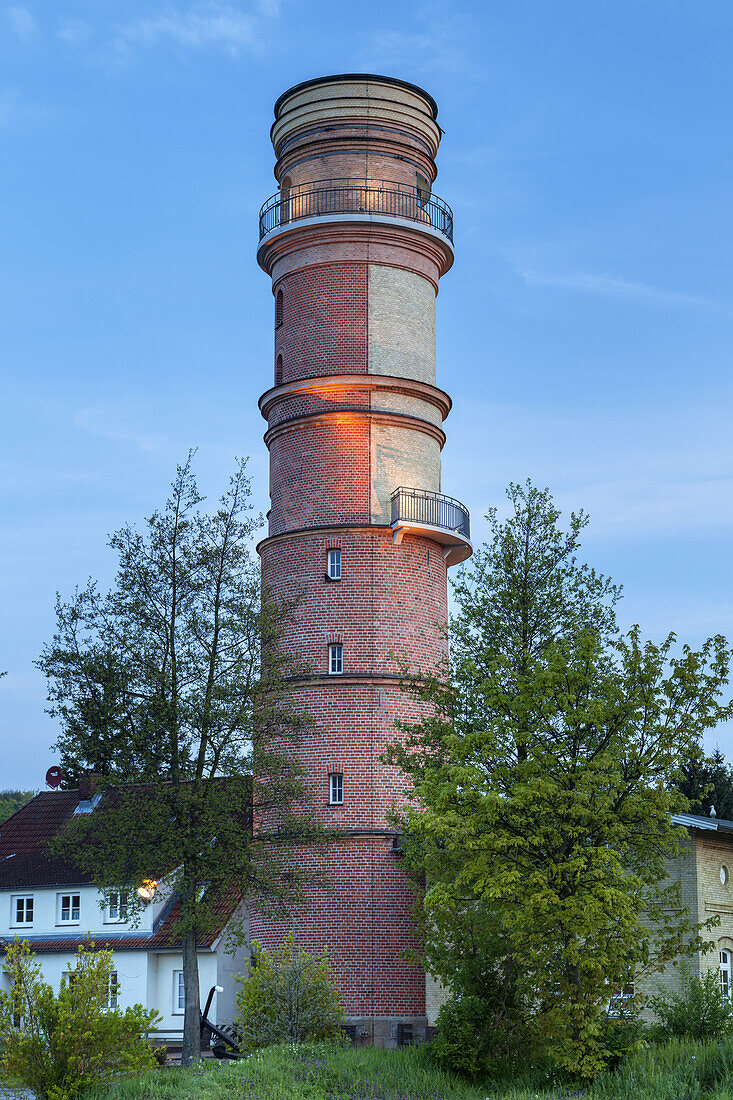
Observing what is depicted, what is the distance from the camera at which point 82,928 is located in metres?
44.9

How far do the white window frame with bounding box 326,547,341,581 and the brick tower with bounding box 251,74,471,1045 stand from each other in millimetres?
38

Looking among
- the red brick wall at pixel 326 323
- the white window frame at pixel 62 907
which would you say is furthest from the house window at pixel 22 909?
the red brick wall at pixel 326 323

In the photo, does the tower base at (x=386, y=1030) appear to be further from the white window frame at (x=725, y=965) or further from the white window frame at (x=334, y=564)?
the white window frame at (x=334, y=564)

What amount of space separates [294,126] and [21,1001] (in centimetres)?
2827

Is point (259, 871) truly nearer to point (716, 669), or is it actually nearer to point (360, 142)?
point (716, 669)

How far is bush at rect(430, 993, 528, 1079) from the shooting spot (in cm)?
2466

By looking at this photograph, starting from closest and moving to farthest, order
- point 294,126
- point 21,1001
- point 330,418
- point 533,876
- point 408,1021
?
point 21,1001 → point 533,876 → point 408,1021 → point 330,418 → point 294,126

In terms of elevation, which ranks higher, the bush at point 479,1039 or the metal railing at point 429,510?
the metal railing at point 429,510

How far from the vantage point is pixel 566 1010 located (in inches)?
908

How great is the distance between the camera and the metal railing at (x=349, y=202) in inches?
1556

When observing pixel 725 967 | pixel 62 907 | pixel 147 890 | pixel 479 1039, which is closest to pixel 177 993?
pixel 62 907

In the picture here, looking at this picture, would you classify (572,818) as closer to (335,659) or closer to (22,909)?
(335,659)

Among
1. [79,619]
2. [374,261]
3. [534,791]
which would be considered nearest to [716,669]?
[534,791]

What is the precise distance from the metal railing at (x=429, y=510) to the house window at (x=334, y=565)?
71.2 inches
